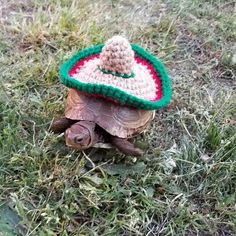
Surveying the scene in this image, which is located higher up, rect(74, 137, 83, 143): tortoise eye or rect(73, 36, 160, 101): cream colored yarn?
rect(73, 36, 160, 101): cream colored yarn

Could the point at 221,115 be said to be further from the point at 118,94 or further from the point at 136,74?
the point at 118,94

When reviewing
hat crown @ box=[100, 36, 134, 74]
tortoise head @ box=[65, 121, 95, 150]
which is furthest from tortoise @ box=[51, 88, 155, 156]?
hat crown @ box=[100, 36, 134, 74]

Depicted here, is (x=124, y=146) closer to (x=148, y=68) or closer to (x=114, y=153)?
(x=114, y=153)

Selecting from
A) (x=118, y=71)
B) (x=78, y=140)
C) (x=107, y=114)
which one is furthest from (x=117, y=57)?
(x=78, y=140)

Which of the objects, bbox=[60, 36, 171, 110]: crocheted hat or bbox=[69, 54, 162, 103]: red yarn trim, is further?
bbox=[69, 54, 162, 103]: red yarn trim

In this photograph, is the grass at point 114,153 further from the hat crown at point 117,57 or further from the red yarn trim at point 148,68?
the hat crown at point 117,57

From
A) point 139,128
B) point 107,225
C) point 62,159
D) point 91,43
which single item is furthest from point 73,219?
point 91,43

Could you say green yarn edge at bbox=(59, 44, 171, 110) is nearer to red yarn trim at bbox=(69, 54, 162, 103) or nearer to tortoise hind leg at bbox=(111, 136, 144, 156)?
red yarn trim at bbox=(69, 54, 162, 103)
